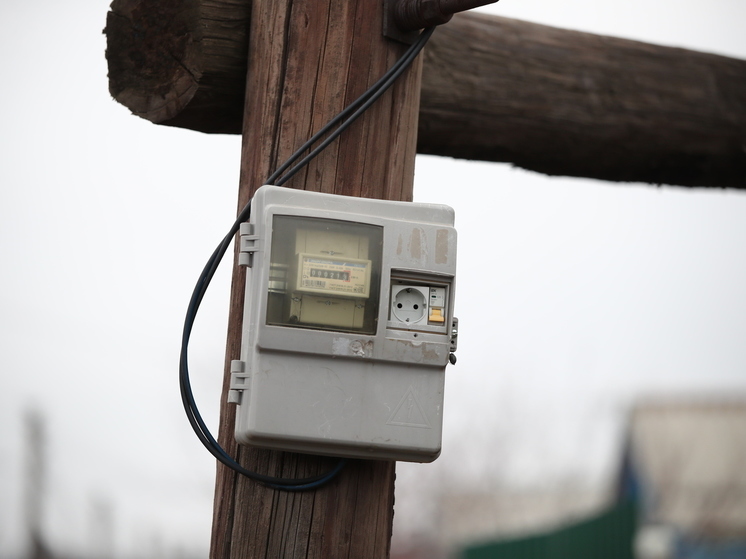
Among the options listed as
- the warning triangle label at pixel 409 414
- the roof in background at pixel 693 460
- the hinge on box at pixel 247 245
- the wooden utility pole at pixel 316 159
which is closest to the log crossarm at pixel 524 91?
the wooden utility pole at pixel 316 159

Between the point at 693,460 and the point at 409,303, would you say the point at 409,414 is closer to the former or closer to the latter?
the point at 409,303

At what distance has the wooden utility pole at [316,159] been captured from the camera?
1350mm

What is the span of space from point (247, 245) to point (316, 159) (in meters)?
0.22

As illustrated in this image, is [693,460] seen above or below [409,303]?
below

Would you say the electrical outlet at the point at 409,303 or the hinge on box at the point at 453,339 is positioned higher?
the electrical outlet at the point at 409,303

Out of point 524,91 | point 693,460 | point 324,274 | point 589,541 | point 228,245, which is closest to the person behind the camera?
point 324,274

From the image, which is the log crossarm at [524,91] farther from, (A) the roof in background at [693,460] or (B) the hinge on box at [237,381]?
(A) the roof in background at [693,460]

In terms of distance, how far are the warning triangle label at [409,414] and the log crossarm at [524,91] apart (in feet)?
2.37

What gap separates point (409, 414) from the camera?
51.5 inches

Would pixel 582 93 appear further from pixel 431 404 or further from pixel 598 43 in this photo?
pixel 431 404

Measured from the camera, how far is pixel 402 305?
1330mm

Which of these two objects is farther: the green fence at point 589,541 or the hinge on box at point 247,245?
the green fence at point 589,541

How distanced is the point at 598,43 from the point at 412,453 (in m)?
1.42

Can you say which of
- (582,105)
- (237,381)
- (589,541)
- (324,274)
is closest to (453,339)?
(324,274)
